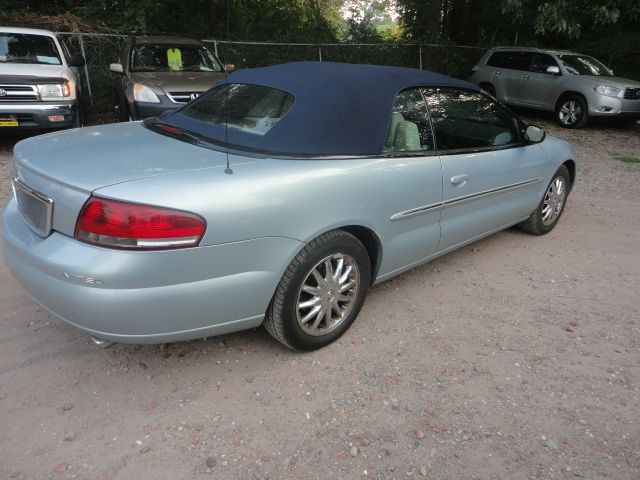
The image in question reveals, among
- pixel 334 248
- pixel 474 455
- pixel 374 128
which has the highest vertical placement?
pixel 374 128

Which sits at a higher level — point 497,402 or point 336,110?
point 336,110

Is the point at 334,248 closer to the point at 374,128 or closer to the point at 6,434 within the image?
the point at 374,128

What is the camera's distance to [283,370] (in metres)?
2.84

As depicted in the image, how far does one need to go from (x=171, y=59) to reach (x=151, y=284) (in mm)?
7115

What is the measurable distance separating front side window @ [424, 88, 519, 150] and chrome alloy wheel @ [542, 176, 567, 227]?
0.93 metres

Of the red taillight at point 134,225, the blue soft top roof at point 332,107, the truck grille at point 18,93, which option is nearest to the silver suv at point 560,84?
the blue soft top roof at point 332,107

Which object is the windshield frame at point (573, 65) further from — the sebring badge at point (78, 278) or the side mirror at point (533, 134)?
the sebring badge at point (78, 278)

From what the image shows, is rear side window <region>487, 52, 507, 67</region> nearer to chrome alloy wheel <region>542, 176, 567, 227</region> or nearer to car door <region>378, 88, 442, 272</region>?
chrome alloy wheel <region>542, 176, 567, 227</region>

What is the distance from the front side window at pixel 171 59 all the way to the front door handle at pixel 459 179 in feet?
20.1

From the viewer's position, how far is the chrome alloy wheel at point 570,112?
11.3 m

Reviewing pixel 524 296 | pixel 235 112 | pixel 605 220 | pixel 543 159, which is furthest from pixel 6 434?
pixel 605 220

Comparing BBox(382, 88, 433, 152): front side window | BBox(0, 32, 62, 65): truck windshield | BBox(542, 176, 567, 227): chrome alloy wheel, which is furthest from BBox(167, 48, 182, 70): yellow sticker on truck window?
BBox(542, 176, 567, 227): chrome alloy wheel

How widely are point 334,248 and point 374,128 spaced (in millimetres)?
805

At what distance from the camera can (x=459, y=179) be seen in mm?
3566
